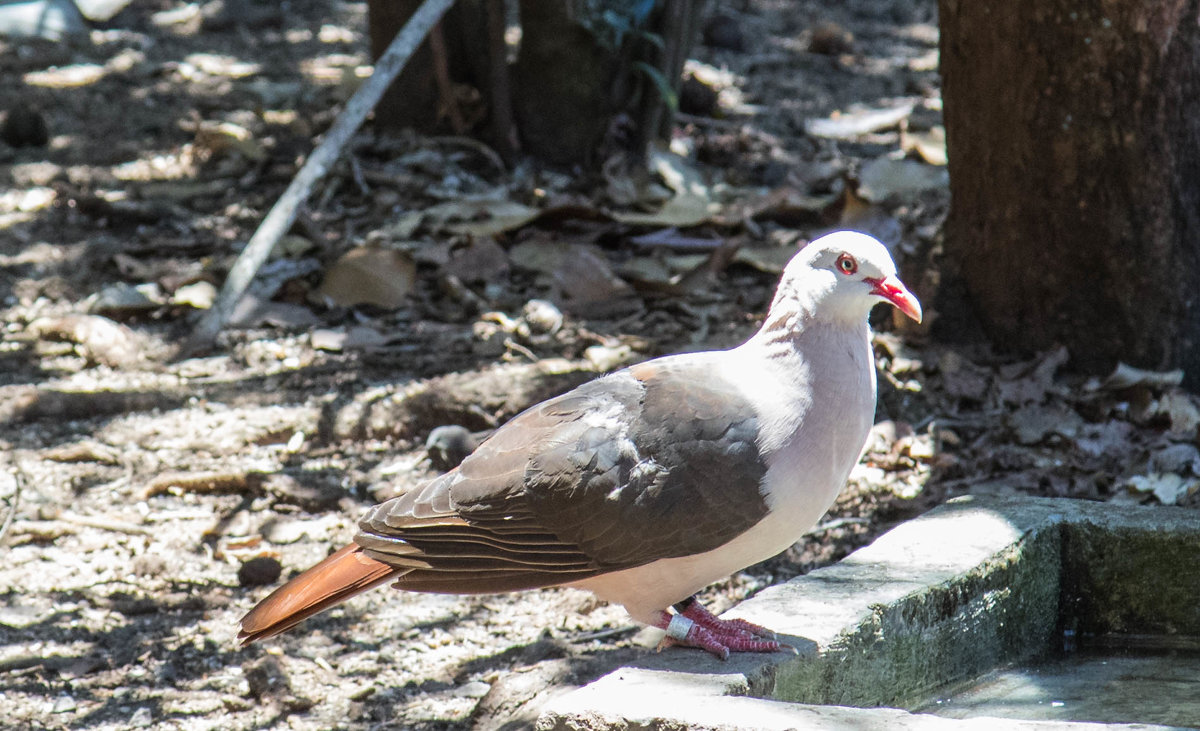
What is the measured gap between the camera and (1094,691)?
270cm

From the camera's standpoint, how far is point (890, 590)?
8.88ft

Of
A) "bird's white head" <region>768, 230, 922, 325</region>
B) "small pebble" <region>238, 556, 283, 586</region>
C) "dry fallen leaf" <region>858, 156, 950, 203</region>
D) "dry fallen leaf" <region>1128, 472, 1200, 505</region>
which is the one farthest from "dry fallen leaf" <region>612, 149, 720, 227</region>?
"bird's white head" <region>768, 230, 922, 325</region>

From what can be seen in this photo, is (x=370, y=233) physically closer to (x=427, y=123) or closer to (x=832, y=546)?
(x=427, y=123)

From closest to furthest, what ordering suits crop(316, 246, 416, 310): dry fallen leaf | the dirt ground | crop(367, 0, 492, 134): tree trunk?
the dirt ground
crop(316, 246, 416, 310): dry fallen leaf
crop(367, 0, 492, 134): tree trunk

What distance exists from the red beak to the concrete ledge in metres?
0.59

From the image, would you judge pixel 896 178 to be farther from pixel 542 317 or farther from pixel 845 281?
pixel 845 281

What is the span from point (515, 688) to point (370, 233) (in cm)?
335

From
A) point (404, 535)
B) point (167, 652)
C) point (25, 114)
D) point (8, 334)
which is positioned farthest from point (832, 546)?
point (25, 114)

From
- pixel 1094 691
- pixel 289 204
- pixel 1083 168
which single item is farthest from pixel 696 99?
pixel 1094 691

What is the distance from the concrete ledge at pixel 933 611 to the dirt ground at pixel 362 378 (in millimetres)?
512

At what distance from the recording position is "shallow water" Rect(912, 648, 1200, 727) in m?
2.55

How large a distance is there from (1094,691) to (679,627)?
89 cm

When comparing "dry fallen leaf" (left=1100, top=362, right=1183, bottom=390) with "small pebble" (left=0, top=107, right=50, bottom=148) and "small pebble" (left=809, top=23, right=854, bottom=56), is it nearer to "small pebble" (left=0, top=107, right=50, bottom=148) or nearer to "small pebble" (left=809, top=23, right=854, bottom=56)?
"small pebble" (left=809, top=23, right=854, bottom=56)

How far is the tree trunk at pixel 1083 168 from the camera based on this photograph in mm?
4051
